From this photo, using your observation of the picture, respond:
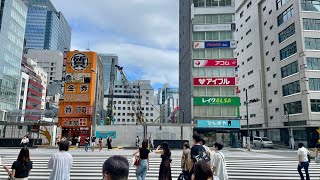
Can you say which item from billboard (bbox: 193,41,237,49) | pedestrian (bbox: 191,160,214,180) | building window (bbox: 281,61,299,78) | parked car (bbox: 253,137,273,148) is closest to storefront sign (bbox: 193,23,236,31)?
billboard (bbox: 193,41,237,49)

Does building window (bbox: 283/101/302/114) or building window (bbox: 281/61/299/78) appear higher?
building window (bbox: 281/61/299/78)

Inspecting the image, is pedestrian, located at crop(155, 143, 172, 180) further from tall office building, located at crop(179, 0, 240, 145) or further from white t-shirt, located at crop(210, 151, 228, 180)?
tall office building, located at crop(179, 0, 240, 145)

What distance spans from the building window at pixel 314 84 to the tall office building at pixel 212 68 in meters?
11.3

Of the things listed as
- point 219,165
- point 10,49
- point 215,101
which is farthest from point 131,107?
point 219,165

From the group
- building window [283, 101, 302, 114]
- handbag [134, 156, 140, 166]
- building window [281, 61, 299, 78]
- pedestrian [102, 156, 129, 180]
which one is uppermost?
building window [281, 61, 299, 78]

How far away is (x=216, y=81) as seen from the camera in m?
43.5

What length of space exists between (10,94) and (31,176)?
229ft

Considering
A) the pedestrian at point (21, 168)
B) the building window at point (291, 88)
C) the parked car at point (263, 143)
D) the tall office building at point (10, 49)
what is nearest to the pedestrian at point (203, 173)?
the pedestrian at point (21, 168)

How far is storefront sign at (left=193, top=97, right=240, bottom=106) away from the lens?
42656 millimetres

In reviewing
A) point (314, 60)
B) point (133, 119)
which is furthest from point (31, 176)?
point (133, 119)

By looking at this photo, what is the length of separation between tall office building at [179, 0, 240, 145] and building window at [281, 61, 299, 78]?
10.1 m

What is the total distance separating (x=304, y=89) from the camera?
39.9 metres

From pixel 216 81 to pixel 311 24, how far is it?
17.9 metres

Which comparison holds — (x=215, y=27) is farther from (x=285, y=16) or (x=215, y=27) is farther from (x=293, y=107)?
(x=293, y=107)
